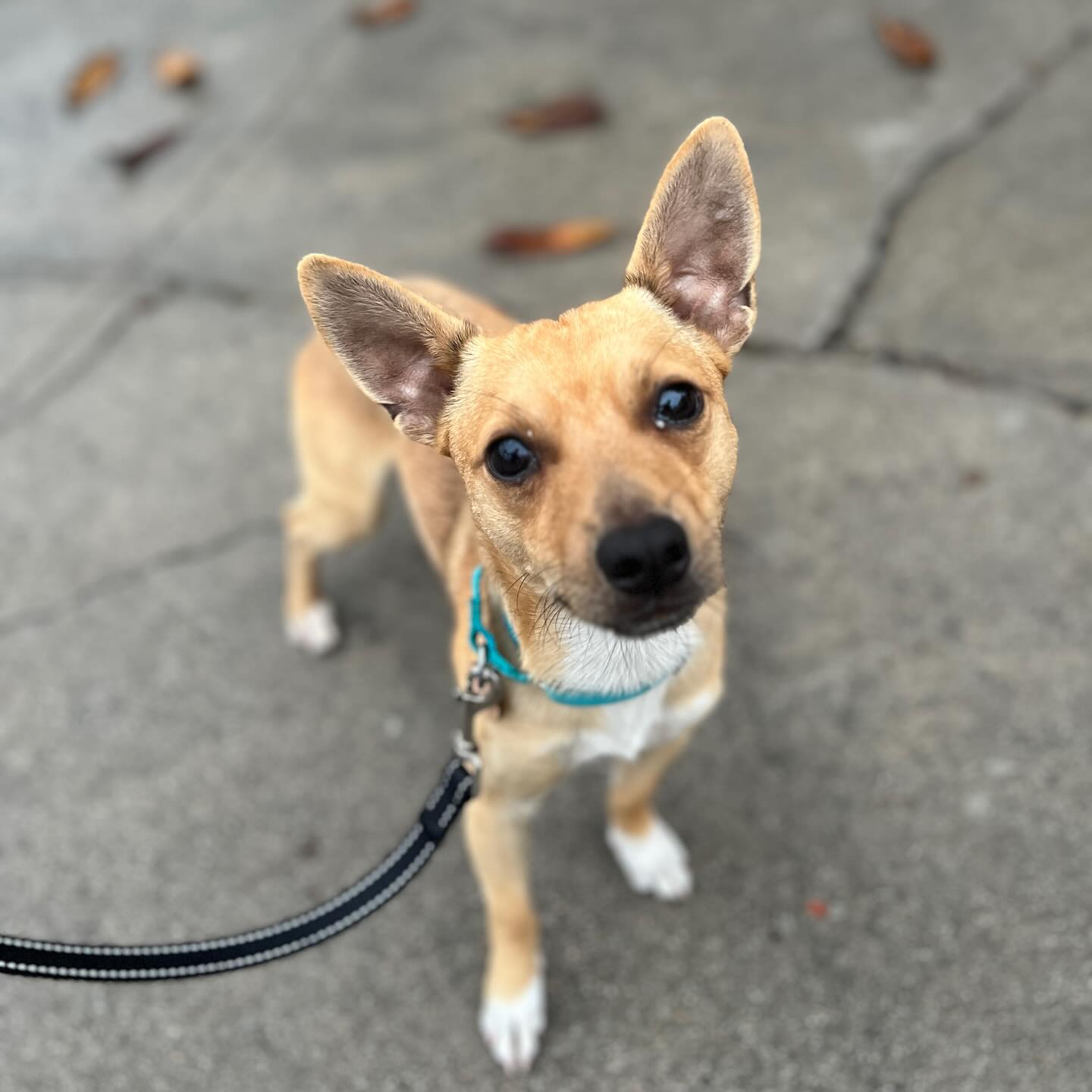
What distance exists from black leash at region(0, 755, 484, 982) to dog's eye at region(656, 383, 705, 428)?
0.76 metres

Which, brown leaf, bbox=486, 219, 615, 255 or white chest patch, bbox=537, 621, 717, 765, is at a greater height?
white chest patch, bbox=537, 621, 717, 765

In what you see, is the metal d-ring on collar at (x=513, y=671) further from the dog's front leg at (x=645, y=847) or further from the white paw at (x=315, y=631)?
the white paw at (x=315, y=631)

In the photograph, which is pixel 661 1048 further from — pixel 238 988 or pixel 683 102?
pixel 683 102

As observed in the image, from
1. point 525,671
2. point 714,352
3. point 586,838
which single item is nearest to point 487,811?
point 525,671

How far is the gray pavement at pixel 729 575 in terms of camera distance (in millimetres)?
2525

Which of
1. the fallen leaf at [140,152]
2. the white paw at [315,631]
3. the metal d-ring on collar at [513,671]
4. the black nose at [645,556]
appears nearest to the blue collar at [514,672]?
the metal d-ring on collar at [513,671]

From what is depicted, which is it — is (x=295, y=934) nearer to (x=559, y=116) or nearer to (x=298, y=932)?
(x=298, y=932)

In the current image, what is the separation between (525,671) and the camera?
2.09 meters

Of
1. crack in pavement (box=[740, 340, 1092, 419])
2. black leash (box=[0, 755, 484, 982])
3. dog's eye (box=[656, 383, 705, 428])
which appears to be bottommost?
crack in pavement (box=[740, 340, 1092, 419])

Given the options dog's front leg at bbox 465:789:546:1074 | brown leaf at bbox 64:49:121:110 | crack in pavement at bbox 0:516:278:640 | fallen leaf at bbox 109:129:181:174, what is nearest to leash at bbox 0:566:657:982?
dog's front leg at bbox 465:789:546:1074

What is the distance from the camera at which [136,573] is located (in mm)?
3744

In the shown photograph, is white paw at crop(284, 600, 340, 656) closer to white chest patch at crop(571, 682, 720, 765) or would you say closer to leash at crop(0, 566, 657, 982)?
leash at crop(0, 566, 657, 982)

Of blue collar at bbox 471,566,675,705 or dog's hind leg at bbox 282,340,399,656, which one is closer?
blue collar at bbox 471,566,675,705

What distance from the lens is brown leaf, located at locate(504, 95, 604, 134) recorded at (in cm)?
533
